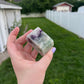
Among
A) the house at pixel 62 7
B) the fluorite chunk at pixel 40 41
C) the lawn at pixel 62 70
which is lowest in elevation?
the lawn at pixel 62 70

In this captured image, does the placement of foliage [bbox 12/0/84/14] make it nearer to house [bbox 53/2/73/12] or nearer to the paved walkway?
house [bbox 53/2/73/12]

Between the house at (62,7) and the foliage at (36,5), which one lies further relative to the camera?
the house at (62,7)

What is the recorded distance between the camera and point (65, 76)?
312 cm

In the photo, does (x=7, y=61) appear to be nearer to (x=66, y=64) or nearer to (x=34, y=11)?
(x=66, y=64)

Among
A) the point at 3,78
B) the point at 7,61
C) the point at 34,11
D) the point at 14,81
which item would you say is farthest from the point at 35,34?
the point at 34,11

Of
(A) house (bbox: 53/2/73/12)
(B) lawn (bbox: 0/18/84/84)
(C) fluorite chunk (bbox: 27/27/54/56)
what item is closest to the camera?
(C) fluorite chunk (bbox: 27/27/54/56)

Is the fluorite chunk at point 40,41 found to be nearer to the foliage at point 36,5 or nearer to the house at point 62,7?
the foliage at point 36,5

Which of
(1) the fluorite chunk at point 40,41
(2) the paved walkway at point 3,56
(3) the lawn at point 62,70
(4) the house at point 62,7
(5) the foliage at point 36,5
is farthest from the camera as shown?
(4) the house at point 62,7

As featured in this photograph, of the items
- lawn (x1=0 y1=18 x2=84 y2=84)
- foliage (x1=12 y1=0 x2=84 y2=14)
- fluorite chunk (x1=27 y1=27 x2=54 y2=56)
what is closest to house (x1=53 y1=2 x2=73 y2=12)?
foliage (x1=12 y1=0 x2=84 y2=14)

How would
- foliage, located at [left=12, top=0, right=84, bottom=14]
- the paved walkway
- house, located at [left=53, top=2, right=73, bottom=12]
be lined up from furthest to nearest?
1. house, located at [left=53, top=2, right=73, bottom=12]
2. foliage, located at [left=12, top=0, right=84, bottom=14]
3. the paved walkway

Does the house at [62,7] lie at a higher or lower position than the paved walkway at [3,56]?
higher

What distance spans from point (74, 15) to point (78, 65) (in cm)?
552

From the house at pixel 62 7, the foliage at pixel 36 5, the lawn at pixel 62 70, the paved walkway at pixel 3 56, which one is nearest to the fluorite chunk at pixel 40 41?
the lawn at pixel 62 70

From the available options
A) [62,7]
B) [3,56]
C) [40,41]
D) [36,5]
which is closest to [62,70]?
[40,41]
